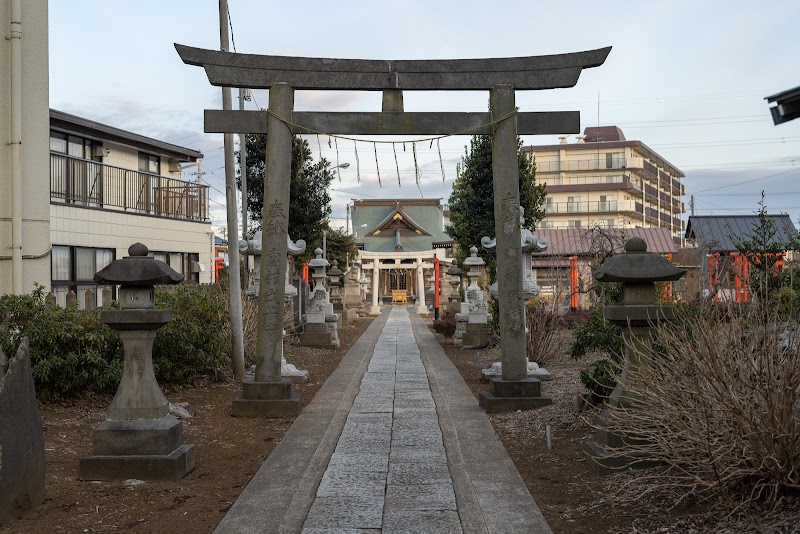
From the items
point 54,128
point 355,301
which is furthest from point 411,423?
point 355,301

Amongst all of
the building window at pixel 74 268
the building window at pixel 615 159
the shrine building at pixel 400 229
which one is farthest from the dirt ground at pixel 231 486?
the building window at pixel 615 159

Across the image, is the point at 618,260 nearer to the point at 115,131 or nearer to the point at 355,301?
the point at 115,131

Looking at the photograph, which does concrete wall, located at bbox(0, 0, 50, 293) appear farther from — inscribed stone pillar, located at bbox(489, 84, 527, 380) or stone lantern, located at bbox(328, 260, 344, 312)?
stone lantern, located at bbox(328, 260, 344, 312)

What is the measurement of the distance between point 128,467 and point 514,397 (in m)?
4.57

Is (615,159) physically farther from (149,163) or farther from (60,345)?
(60,345)

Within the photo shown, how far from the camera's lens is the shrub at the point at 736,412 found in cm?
406

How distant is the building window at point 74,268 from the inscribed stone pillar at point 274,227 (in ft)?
27.0

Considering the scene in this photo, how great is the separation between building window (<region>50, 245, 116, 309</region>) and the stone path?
9005 millimetres

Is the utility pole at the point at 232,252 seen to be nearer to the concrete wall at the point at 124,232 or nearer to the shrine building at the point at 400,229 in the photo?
the concrete wall at the point at 124,232

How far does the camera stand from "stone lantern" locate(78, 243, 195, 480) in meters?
5.73

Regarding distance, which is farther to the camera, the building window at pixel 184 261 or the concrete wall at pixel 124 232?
the building window at pixel 184 261

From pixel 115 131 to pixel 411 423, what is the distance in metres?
13.8

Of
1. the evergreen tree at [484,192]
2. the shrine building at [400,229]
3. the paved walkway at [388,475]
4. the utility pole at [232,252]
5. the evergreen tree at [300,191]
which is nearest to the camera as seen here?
the paved walkway at [388,475]

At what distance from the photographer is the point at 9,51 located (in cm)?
939
